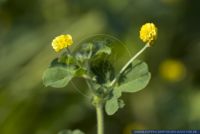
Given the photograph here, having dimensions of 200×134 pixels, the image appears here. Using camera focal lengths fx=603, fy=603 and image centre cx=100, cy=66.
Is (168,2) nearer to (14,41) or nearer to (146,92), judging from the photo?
(146,92)

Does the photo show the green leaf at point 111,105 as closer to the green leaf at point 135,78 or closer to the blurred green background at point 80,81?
the green leaf at point 135,78

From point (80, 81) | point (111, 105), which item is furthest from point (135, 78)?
point (80, 81)

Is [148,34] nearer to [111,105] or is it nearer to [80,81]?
[111,105]

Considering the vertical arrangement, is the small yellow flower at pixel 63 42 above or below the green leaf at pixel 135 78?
above

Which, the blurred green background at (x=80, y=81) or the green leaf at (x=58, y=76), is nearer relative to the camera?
the green leaf at (x=58, y=76)

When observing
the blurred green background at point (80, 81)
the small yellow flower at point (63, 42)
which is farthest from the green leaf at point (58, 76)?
the blurred green background at point (80, 81)
